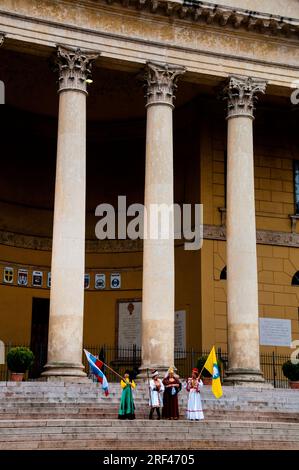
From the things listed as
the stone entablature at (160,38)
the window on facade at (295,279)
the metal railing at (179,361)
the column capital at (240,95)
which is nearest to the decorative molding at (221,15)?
the stone entablature at (160,38)

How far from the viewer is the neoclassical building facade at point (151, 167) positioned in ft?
84.7

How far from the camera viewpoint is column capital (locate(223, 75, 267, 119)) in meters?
28.7

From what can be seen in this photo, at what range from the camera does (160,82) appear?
27.5 m

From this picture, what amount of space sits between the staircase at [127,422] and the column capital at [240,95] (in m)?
10.3

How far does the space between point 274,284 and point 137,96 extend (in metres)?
10.5

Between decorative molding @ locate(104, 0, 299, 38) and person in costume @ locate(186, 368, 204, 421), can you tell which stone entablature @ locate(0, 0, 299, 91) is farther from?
person in costume @ locate(186, 368, 204, 421)

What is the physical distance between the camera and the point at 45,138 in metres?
36.4

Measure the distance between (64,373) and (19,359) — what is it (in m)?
1.46

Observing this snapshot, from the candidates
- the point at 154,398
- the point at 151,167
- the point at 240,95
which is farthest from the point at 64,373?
the point at 240,95

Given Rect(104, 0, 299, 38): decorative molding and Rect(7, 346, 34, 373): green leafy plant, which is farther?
Rect(104, 0, 299, 38): decorative molding

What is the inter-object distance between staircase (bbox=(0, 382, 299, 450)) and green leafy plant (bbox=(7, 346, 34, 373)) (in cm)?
128

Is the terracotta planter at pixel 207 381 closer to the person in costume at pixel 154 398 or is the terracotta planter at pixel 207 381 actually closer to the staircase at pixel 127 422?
the staircase at pixel 127 422

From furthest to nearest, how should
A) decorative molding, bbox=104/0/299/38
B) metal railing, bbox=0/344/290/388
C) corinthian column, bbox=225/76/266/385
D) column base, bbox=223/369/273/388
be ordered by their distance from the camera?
metal railing, bbox=0/344/290/388, decorative molding, bbox=104/0/299/38, corinthian column, bbox=225/76/266/385, column base, bbox=223/369/273/388

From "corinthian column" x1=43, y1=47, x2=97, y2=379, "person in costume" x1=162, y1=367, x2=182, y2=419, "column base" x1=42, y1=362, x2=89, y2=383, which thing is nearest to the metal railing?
"corinthian column" x1=43, y1=47, x2=97, y2=379
